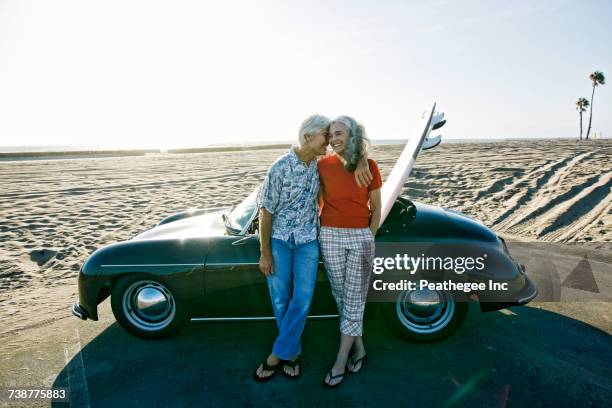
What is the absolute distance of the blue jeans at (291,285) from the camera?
2.73 meters

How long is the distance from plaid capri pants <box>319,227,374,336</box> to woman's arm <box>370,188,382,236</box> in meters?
0.07

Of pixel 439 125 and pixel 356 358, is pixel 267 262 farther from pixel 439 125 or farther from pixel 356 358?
pixel 439 125

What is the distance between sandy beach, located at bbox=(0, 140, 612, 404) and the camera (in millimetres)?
4828

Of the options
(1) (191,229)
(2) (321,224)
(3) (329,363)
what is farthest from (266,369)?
(1) (191,229)

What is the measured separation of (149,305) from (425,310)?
96.2 inches

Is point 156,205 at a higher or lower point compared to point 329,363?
higher

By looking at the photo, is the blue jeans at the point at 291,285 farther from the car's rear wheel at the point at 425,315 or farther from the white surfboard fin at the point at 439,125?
the white surfboard fin at the point at 439,125

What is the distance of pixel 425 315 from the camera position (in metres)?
3.34

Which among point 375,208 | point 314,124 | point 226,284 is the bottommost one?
point 226,284

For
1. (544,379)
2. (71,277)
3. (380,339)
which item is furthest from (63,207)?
(544,379)

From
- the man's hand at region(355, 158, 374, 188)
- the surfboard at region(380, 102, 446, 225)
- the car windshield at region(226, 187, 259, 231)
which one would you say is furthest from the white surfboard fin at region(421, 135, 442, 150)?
the car windshield at region(226, 187, 259, 231)

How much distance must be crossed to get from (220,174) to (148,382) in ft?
41.6

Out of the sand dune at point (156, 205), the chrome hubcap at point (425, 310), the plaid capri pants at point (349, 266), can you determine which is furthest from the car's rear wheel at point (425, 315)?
the sand dune at point (156, 205)

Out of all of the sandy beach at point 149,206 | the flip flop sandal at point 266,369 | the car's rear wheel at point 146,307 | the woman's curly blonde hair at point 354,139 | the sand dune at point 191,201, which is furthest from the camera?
the sand dune at point 191,201
